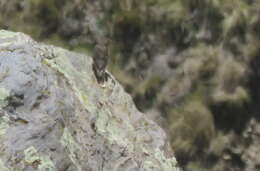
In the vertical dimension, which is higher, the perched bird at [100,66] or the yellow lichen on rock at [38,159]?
the yellow lichen on rock at [38,159]

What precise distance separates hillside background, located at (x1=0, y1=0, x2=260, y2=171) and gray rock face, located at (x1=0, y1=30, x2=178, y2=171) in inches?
73.5

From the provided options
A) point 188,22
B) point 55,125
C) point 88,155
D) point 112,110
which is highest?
point 55,125

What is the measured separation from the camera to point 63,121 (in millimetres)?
2850

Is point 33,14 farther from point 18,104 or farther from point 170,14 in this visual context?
point 18,104

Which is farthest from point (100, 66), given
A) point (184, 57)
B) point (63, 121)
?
point (184, 57)

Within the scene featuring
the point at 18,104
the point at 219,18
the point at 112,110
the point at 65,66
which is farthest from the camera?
the point at 219,18

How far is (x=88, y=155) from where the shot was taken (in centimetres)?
295

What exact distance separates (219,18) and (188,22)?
0.48 meters

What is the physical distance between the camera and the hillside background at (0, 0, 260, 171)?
18.1 feet

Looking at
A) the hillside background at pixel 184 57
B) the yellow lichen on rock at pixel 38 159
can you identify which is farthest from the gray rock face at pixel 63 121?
the hillside background at pixel 184 57

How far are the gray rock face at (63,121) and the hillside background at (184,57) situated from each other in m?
1.87

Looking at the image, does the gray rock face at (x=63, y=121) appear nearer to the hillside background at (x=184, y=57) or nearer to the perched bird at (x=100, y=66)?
the perched bird at (x=100, y=66)

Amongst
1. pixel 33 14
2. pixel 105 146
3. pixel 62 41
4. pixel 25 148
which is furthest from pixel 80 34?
pixel 25 148

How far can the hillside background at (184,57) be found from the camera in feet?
18.1
